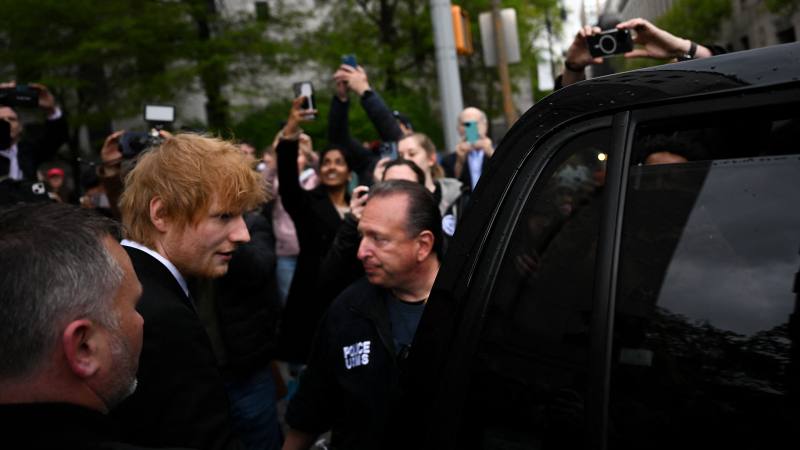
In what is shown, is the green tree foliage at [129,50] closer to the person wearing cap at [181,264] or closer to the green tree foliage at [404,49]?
the green tree foliage at [404,49]

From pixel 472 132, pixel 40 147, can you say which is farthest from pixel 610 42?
pixel 40 147

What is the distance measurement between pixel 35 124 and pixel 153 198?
1045 inches

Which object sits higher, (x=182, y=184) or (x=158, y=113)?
(x=158, y=113)

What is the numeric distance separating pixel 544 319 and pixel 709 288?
31 cm

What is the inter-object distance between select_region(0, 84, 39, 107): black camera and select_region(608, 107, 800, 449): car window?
4.27 meters

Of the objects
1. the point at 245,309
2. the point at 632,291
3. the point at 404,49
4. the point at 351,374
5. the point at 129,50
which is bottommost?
the point at 351,374

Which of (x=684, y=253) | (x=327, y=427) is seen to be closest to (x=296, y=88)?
(x=327, y=427)

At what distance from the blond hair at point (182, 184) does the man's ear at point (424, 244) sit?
0.66 m

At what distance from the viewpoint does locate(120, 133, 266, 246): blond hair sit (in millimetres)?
2289

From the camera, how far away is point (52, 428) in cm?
117

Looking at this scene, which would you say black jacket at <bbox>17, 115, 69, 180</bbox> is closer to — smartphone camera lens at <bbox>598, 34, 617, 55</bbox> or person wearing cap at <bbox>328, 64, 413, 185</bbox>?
person wearing cap at <bbox>328, 64, 413, 185</bbox>

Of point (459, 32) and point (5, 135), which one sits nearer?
point (5, 135)

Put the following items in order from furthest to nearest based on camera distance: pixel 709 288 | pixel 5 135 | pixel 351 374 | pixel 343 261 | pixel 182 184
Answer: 1. pixel 5 135
2. pixel 343 261
3. pixel 351 374
4. pixel 182 184
5. pixel 709 288

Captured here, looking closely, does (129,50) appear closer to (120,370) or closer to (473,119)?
(473,119)
